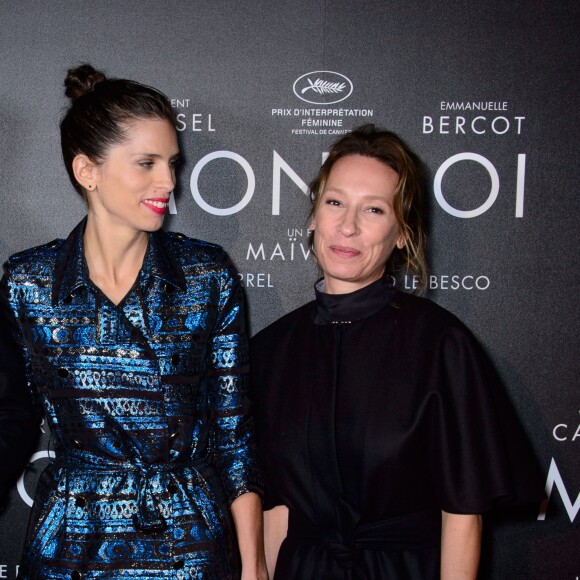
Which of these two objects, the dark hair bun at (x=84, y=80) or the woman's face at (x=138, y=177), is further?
the dark hair bun at (x=84, y=80)

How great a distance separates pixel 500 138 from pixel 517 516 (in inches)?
48.7

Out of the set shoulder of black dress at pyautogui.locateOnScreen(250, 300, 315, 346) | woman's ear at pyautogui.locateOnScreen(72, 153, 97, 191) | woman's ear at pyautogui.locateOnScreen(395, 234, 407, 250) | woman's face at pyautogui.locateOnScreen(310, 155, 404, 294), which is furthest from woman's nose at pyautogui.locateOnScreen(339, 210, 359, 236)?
woman's ear at pyautogui.locateOnScreen(72, 153, 97, 191)

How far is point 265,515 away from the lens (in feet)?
6.88

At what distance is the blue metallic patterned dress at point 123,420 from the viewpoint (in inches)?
67.8

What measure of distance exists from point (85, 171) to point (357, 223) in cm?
65

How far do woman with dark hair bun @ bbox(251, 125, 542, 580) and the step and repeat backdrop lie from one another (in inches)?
20.9

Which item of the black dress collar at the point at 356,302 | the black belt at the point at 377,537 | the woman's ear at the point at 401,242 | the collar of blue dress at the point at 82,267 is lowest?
the black belt at the point at 377,537

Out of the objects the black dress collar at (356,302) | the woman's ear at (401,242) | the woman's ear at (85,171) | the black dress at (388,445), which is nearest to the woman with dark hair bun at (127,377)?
the woman's ear at (85,171)

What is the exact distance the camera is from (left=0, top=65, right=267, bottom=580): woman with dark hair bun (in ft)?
5.67

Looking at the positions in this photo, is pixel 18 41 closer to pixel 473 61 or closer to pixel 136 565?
pixel 473 61

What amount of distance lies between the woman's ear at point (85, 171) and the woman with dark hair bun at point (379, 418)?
1.83 feet

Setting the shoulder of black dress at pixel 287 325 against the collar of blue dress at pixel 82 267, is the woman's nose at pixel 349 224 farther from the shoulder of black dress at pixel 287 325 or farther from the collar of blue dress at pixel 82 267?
the collar of blue dress at pixel 82 267

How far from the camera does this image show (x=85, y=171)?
1.82 metres

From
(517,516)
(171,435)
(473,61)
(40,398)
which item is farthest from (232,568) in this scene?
(473,61)
